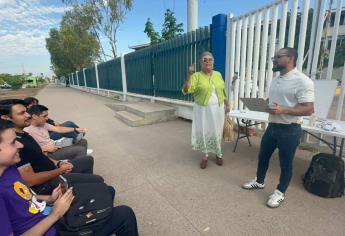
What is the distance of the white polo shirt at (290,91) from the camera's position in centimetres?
222

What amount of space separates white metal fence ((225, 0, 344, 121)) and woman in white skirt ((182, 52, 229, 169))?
5.25 feet

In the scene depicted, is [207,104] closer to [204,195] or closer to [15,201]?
[204,195]

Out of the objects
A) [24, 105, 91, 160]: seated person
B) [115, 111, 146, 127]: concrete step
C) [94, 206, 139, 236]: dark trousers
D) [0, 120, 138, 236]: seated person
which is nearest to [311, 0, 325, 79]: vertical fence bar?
[94, 206, 139, 236]: dark trousers

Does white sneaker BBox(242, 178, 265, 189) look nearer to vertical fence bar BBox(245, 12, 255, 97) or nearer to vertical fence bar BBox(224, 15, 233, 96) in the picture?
vertical fence bar BBox(245, 12, 255, 97)

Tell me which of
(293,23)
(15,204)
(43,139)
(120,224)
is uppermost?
(293,23)

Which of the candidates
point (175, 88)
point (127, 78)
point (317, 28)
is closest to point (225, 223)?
point (317, 28)

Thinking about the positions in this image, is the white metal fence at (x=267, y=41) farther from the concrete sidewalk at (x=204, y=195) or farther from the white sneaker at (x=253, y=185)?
the white sneaker at (x=253, y=185)

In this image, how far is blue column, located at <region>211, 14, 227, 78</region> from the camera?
5254mm

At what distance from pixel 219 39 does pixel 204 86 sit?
8.33 feet

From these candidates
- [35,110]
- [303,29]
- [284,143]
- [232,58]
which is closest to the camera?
[284,143]

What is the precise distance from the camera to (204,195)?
Answer: 2.85m

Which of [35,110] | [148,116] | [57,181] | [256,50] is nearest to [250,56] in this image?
[256,50]

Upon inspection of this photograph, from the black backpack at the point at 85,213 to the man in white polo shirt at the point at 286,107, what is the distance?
1827 millimetres

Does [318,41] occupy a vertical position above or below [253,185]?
above
